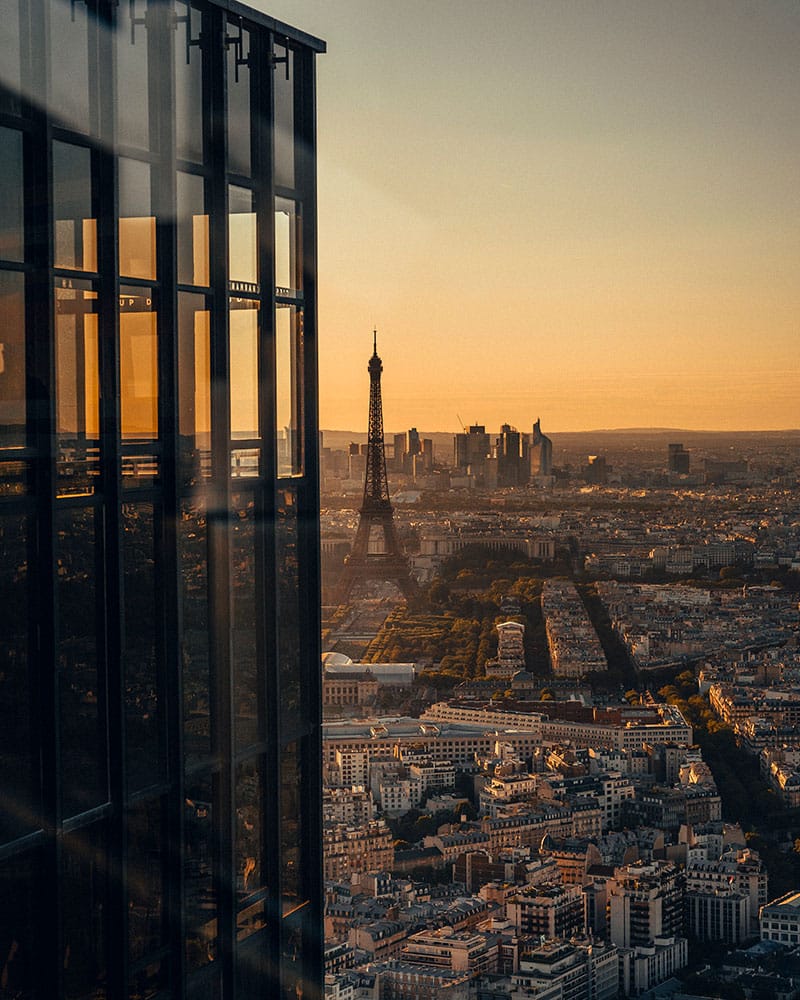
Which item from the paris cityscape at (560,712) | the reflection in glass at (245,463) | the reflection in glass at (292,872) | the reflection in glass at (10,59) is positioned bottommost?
the paris cityscape at (560,712)

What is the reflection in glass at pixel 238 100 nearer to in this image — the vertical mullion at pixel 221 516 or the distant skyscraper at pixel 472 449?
the vertical mullion at pixel 221 516

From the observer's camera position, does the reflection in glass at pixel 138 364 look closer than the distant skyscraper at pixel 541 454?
Yes

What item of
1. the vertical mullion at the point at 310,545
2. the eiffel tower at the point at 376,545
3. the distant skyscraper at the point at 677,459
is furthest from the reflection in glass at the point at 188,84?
the distant skyscraper at the point at 677,459

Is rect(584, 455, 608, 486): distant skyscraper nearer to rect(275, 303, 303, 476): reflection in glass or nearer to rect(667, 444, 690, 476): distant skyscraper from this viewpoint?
rect(667, 444, 690, 476): distant skyscraper

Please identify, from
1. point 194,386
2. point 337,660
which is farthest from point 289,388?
point 337,660

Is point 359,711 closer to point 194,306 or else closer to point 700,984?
point 700,984

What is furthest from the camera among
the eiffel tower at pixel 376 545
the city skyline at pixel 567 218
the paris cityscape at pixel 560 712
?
the eiffel tower at pixel 376 545

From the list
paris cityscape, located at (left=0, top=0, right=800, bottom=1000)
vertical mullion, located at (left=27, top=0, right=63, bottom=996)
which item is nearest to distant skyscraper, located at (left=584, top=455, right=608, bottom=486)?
paris cityscape, located at (left=0, top=0, right=800, bottom=1000)
